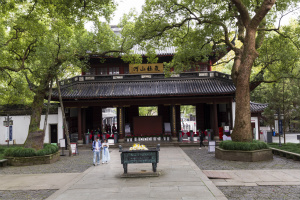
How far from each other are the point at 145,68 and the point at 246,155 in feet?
40.3

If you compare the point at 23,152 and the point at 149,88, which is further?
the point at 149,88

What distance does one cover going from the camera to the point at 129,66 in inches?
833

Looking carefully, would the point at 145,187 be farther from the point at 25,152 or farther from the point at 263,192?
the point at 25,152

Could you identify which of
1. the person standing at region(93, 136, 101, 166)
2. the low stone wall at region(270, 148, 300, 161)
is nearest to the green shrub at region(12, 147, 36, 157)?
the person standing at region(93, 136, 101, 166)

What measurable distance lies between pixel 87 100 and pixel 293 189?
15903 mm

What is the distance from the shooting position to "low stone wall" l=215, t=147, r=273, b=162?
11297mm

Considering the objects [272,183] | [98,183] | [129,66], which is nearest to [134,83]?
[129,66]

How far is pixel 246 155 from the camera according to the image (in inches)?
448

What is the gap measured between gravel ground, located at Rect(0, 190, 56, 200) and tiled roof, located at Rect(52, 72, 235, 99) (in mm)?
11268

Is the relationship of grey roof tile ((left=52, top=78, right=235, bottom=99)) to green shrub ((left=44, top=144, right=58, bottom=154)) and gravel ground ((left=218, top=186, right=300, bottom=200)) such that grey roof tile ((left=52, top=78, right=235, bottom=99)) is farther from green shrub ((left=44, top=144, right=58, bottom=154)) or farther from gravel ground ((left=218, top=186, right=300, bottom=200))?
gravel ground ((left=218, top=186, right=300, bottom=200))

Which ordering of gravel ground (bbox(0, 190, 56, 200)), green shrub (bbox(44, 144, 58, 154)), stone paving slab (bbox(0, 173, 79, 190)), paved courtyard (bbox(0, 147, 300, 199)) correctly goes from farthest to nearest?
green shrub (bbox(44, 144, 58, 154)) → stone paving slab (bbox(0, 173, 79, 190)) → gravel ground (bbox(0, 190, 56, 200)) → paved courtyard (bbox(0, 147, 300, 199))

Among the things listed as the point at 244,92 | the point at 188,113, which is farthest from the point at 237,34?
the point at 188,113

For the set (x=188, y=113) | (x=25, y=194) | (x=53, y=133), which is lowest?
(x=25, y=194)

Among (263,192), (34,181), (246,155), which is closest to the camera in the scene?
(263,192)
